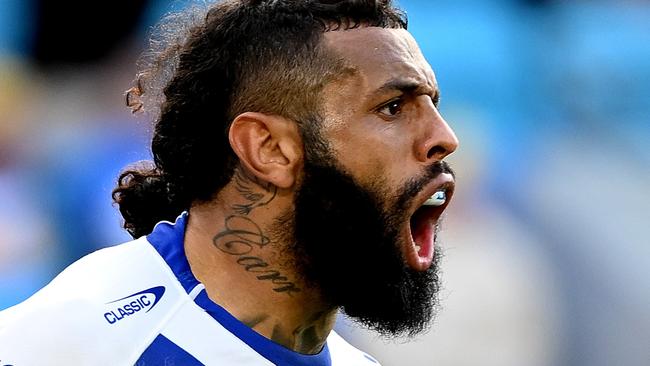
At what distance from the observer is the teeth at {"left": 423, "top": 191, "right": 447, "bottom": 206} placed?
3023 mm

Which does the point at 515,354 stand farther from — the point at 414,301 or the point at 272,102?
the point at 272,102

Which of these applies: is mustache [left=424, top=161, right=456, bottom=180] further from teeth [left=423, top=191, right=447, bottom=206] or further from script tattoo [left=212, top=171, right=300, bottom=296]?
script tattoo [left=212, top=171, right=300, bottom=296]

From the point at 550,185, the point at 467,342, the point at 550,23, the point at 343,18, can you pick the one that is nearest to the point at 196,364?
the point at 343,18

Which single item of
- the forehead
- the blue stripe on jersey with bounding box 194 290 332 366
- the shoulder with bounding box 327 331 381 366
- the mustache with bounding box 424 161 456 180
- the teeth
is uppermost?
the forehead

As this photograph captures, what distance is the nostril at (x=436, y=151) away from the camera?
2969mm

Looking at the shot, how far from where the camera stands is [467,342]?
18.7ft

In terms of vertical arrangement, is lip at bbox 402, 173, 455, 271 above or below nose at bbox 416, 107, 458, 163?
below

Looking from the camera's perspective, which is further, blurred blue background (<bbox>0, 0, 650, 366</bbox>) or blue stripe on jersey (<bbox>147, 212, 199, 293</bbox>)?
blurred blue background (<bbox>0, 0, 650, 366</bbox>)

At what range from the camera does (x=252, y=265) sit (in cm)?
300

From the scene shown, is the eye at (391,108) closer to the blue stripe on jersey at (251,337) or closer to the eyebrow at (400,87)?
the eyebrow at (400,87)

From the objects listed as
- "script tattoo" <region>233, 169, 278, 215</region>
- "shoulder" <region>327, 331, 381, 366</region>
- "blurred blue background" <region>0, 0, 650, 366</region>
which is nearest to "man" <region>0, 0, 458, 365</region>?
"script tattoo" <region>233, 169, 278, 215</region>

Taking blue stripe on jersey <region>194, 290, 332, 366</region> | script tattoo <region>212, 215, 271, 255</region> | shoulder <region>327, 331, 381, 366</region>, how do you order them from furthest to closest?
shoulder <region>327, 331, 381, 366</region> < script tattoo <region>212, 215, 271, 255</region> < blue stripe on jersey <region>194, 290, 332, 366</region>

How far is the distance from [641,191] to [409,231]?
11.0ft

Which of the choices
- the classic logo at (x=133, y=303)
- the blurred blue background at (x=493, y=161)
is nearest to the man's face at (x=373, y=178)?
the classic logo at (x=133, y=303)
